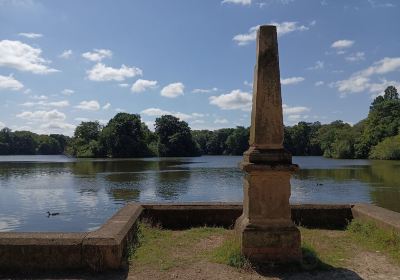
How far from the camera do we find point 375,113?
102 meters

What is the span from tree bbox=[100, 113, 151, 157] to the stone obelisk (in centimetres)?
9887

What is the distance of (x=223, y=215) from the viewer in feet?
28.3

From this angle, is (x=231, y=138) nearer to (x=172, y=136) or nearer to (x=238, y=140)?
(x=238, y=140)

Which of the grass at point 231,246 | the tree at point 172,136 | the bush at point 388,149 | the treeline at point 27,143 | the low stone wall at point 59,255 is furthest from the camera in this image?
the treeline at point 27,143

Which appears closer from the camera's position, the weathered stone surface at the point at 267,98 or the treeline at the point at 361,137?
the weathered stone surface at the point at 267,98

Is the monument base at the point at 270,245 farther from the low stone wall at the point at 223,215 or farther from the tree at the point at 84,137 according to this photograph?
the tree at the point at 84,137

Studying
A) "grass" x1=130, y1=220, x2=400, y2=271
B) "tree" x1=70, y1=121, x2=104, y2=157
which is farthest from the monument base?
"tree" x1=70, y1=121, x2=104, y2=157

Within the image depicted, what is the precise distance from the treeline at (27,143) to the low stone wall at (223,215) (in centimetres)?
16034

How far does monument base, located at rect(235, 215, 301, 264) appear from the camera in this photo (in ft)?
19.6

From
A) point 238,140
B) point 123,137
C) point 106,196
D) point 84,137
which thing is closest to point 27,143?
point 84,137

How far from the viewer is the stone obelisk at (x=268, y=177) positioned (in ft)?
19.6

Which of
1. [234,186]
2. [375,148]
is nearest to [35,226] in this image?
[234,186]

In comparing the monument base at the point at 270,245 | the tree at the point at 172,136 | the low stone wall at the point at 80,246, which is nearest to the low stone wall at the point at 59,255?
the low stone wall at the point at 80,246

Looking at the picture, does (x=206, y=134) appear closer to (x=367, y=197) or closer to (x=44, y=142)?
(x=44, y=142)
